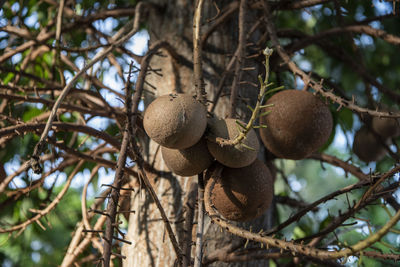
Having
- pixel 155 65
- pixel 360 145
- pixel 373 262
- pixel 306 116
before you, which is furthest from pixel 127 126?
pixel 373 262

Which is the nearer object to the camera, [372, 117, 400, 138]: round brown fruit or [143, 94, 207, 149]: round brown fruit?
[143, 94, 207, 149]: round brown fruit

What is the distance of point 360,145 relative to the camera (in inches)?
76.7

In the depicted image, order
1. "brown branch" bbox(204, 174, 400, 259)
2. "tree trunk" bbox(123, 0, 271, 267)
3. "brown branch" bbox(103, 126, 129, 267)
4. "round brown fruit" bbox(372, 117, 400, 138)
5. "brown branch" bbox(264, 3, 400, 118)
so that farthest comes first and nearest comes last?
"round brown fruit" bbox(372, 117, 400, 138)
"tree trunk" bbox(123, 0, 271, 267)
"brown branch" bbox(264, 3, 400, 118)
"brown branch" bbox(103, 126, 129, 267)
"brown branch" bbox(204, 174, 400, 259)

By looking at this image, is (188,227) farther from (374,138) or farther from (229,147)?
(374,138)

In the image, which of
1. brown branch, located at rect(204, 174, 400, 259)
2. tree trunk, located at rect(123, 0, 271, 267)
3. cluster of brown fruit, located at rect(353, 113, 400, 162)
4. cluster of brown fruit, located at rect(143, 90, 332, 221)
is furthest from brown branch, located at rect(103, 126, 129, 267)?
cluster of brown fruit, located at rect(353, 113, 400, 162)

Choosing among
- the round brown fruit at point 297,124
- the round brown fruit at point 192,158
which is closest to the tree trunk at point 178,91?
the round brown fruit at point 297,124

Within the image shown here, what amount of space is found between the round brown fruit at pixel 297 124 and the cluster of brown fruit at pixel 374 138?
686 millimetres

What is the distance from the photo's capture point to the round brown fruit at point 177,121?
97 centimetres

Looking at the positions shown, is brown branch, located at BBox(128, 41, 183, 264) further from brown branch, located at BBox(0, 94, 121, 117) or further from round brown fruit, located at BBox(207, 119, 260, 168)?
brown branch, located at BBox(0, 94, 121, 117)

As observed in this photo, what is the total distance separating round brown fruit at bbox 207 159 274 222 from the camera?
1085mm

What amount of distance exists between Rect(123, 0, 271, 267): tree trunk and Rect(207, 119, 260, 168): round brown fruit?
0.40 metres

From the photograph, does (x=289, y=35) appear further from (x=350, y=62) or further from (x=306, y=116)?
(x=306, y=116)

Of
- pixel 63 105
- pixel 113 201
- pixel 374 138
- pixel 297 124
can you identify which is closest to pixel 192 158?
pixel 113 201

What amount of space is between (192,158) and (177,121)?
0.13 metres
